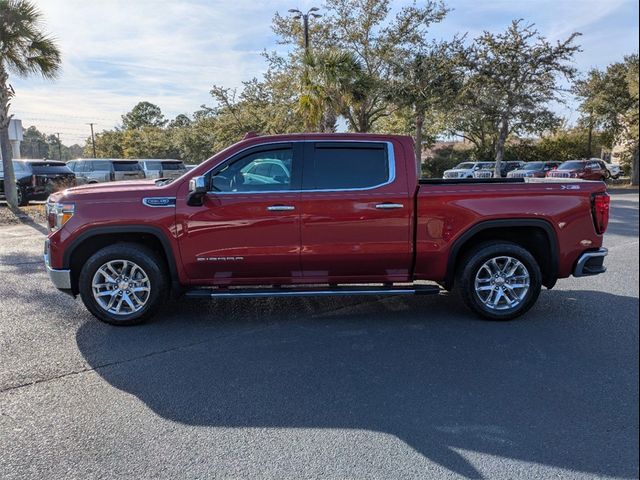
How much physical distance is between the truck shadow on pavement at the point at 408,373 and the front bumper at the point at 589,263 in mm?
524

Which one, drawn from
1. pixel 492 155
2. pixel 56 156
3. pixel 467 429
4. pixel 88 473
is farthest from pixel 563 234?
pixel 56 156

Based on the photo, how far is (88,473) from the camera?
280 centimetres

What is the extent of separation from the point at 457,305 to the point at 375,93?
18014 millimetres

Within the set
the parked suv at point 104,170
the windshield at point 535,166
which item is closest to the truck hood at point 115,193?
the parked suv at point 104,170

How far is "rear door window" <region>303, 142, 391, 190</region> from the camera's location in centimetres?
519

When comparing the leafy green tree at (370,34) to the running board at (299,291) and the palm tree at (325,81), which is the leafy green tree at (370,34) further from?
the running board at (299,291)

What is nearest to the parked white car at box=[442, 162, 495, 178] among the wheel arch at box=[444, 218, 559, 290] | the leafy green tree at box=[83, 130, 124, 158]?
the wheel arch at box=[444, 218, 559, 290]

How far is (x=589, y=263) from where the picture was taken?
5.26 metres

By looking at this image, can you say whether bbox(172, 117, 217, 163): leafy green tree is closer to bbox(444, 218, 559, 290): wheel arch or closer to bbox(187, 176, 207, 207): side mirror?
bbox(187, 176, 207, 207): side mirror

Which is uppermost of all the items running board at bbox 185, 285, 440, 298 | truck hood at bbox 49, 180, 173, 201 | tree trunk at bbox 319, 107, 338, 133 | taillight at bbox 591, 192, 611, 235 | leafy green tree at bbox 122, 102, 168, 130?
leafy green tree at bbox 122, 102, 168, 130

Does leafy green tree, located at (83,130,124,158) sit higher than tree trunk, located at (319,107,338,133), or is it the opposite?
leafy green tree, located at (83,130,124,158)

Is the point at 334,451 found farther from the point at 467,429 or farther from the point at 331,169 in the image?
the point at 331,169

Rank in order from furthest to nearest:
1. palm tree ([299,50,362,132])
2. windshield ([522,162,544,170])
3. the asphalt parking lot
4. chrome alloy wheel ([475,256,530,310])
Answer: windshield ([522,162,544,170]) < palm tree ([299,50,362,132]) < chrome alloy wheel ([475,256,530,310]) < the asphalt parking lot

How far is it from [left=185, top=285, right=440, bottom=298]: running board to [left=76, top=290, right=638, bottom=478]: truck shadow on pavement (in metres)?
0.34
